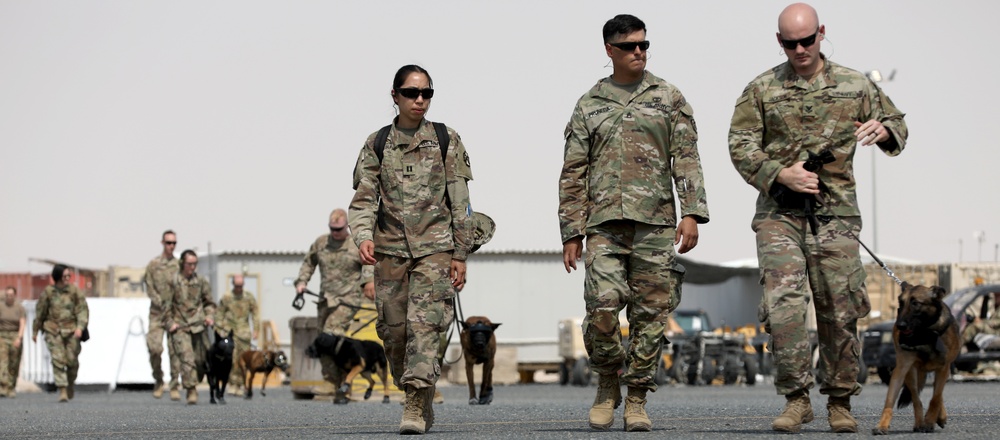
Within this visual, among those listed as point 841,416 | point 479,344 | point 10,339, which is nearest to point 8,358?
point 10,339

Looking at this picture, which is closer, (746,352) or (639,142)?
(639,142)

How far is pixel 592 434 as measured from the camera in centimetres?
930

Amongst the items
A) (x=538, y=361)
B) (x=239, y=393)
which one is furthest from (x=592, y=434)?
(x=538, y=361)

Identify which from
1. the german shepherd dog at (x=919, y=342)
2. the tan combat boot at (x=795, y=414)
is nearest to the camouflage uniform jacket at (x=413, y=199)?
the tan combat boot at (x=795, y=414)

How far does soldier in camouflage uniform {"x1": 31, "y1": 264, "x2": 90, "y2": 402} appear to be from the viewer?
80.0 ft

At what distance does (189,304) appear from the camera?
2295 cm

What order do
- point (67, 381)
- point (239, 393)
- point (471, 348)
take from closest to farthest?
point (471, 348) < point (67, 381) < point (239, 393)

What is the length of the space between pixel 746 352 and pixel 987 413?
20.1 m

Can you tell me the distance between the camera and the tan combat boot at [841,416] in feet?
29.7

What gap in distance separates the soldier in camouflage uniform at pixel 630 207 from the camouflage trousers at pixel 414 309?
0.85m

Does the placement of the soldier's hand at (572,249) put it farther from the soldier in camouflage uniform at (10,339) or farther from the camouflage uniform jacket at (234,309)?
the soldier in camouflage uniform at (10,339)

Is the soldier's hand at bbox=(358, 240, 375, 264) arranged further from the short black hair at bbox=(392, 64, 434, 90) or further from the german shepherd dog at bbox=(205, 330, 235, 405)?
the german shepherd dog at bbox=(205, 330, 235, 405)

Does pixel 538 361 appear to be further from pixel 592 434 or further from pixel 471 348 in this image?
pixel 592 434

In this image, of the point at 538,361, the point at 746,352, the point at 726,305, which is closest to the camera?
the point at 746,352
